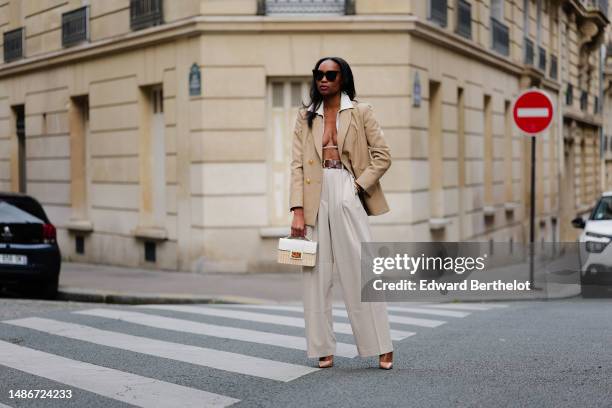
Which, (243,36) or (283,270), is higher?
(243,36)

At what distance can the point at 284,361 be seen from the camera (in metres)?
6.94

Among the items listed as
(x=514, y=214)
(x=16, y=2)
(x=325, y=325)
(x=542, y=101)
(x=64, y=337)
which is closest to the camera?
(x=325, y=325)

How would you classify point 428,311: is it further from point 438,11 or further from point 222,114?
point 438,11

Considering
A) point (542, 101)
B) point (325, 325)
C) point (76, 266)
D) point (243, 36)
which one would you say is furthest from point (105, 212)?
point (325, 325)

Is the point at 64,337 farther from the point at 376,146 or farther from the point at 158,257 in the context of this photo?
the point at 158,257

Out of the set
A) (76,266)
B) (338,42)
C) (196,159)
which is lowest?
(76,266)

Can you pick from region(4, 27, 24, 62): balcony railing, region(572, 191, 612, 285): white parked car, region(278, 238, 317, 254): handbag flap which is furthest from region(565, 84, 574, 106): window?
region(278, 238, 317, 254): handbag flap

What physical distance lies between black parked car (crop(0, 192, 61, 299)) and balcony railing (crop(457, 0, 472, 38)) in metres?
9.55

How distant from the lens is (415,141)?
16.1 metres

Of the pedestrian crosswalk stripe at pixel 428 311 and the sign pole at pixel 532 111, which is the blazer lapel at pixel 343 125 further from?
the sign pole at pixel 532 111

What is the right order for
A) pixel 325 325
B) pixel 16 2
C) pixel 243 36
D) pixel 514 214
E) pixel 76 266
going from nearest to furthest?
1. pixel 325 325
2. pixel 243 36
3. pixel 76 266
4. pixel 16 2
5. pixel 514 214

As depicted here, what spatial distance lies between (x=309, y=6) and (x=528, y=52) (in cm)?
1173

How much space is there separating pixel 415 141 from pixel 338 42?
2.07 m

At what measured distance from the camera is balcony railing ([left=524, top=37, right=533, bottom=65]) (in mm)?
25542
